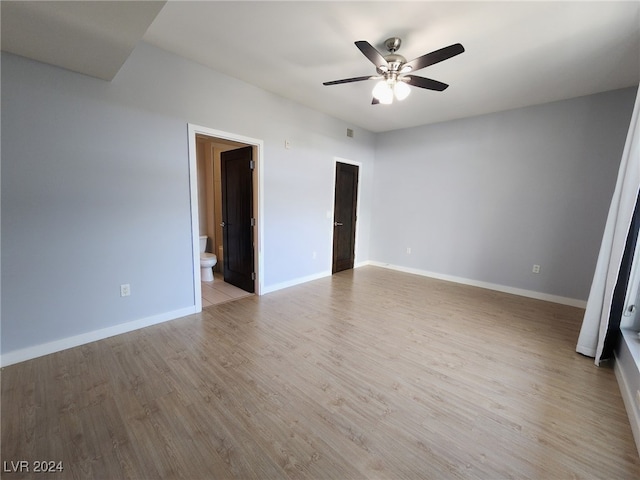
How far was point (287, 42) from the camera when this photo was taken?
232cm

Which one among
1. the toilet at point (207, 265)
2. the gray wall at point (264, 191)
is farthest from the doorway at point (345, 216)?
the toilet at point (207, 265)

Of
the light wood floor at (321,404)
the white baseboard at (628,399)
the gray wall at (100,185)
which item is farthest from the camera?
the gray wall at (100,185)

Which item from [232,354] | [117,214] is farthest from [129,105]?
[232,354]

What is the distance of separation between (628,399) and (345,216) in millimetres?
3987

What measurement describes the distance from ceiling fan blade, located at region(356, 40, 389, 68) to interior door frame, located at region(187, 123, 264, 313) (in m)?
1.82

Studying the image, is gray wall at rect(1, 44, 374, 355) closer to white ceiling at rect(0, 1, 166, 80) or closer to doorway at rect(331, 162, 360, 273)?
white ceiling at rect(0, 1, 166, 80)

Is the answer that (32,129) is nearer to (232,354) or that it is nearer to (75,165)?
(75,165)

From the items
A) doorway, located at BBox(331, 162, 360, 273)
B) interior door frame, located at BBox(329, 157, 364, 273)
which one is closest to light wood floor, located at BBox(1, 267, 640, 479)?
interior door frame, located at BBox(329, 157, 364, 273)

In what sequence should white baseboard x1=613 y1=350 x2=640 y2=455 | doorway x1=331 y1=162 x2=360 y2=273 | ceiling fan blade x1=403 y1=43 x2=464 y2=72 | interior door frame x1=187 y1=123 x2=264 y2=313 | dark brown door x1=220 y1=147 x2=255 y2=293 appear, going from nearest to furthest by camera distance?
white baseboard x1=613 y1=350 x2=640 y2=455, ceiling fan blade x1=403 y1=43 x2=464 y2=72, interior door frame x1=187 y1=123 x2=264 y2=313, dark brown door x1=220 y1=147 x2=255 y2=293, doorway x1=331 y1=162 x2=360 y2=273

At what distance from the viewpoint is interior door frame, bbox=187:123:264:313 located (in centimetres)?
285

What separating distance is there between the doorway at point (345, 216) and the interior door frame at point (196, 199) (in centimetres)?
164

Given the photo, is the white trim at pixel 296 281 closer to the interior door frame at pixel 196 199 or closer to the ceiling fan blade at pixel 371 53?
the interior door frame at pixel 196 199

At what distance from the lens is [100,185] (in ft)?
7.61

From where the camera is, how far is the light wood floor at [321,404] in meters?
1.38
